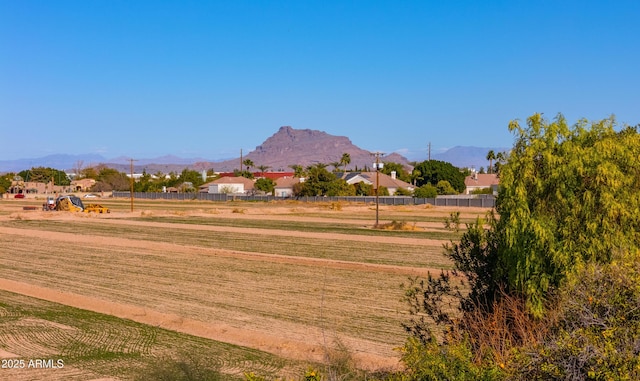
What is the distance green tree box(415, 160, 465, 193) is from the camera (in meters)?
165

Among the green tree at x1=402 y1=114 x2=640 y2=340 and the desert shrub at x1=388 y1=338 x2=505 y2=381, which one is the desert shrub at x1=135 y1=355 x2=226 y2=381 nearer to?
the green tree at x1=402 y1=114 x2=640 y2=340

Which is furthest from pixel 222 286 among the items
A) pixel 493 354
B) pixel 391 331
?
pixel 493 354

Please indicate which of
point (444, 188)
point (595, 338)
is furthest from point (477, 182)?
point (595, 338)

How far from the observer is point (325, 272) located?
3206cm

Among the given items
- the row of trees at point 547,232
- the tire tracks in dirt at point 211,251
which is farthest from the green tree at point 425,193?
the row of trees at point 547,232

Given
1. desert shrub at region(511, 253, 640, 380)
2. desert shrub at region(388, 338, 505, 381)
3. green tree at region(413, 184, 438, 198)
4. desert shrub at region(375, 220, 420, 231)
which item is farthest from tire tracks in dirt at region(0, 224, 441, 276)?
green tree at region(413, 184, 438, 198)

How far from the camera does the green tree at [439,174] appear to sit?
541ft

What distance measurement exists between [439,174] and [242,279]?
140 metres

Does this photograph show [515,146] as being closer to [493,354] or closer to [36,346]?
[493,354]

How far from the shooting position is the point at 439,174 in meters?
166

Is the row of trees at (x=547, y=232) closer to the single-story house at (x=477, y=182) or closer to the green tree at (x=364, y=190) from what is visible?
the green tree at (x=364, y=190)

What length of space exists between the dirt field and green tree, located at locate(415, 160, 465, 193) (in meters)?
108

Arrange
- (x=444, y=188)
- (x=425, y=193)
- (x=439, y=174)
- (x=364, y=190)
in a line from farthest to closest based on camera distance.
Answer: (x=439, y=174) → (x=444, y=188) → (x=364, y=190) → (x=425, y=193)

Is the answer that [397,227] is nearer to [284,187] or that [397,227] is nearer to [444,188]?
[444,188]
